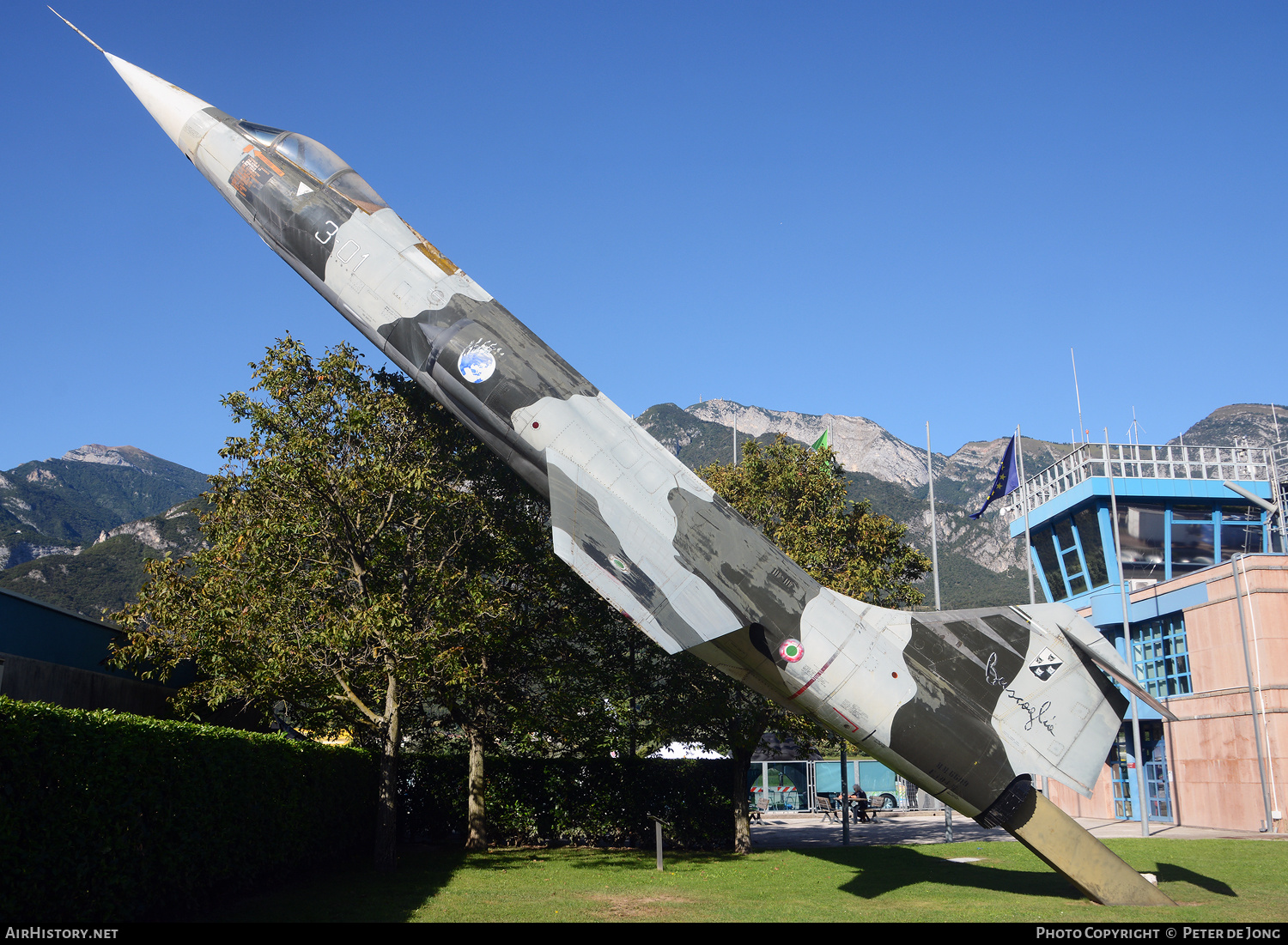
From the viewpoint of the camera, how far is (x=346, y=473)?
63.9 feet

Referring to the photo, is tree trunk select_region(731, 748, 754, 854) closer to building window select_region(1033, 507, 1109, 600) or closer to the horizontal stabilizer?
the horizontal stabilizer

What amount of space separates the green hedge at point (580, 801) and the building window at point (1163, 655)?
19.6 metres

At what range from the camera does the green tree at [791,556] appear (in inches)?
907

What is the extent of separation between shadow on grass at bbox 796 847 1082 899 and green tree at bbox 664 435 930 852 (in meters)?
3.22

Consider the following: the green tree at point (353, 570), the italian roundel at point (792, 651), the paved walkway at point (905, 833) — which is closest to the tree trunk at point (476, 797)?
the green tree at point (353, 570)

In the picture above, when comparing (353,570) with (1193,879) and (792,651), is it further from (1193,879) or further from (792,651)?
(1193,879)

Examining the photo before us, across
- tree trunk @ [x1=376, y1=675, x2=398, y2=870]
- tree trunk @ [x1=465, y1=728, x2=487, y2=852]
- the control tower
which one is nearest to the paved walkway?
the control tower

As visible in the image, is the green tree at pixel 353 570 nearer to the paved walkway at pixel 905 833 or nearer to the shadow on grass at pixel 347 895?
the shadow on grass at pixel 347 895

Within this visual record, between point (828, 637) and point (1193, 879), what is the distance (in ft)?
30.0

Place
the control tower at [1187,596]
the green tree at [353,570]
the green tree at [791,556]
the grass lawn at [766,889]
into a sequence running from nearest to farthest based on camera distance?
the grass lawn at [766,889]
the green tree at [353,570]
the green tree at [791,556]
the control tower at [1187,596]

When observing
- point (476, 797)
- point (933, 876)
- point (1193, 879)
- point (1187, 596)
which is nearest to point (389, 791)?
point (476, 797)

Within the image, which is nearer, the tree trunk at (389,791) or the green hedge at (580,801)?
the tree trunk at (389,791)

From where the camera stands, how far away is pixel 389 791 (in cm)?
1962

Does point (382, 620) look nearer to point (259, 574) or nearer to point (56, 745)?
point (259, 574)
